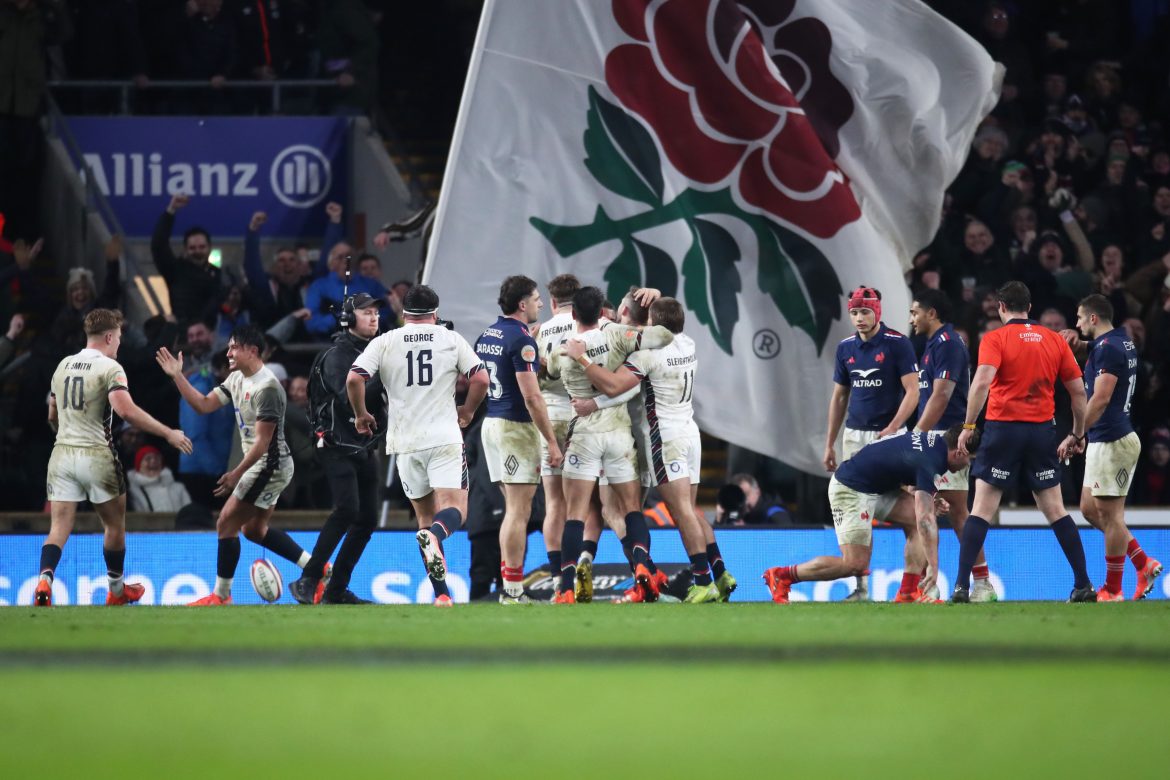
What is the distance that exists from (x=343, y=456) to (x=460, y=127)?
386 centimetres

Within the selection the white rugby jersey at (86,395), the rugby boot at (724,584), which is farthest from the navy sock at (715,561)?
the white rugby jersey at (86,395)

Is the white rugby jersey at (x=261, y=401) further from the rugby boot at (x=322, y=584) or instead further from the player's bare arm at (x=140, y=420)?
the rugby boot at (x=322, y=584)

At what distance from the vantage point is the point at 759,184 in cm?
1681

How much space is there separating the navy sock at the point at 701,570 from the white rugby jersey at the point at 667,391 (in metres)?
0.88

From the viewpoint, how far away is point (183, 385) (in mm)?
13781

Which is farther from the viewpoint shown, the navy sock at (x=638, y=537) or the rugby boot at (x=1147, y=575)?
the rugby boot at (x=1147, y=575)

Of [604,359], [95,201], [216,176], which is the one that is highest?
[216,176]

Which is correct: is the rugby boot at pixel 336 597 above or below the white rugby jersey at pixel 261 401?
below

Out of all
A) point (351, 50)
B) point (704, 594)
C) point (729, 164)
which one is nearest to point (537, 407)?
point (704, 594)

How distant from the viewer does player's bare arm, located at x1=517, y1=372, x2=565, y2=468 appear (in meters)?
12.7

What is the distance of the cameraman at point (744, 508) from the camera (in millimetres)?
16844

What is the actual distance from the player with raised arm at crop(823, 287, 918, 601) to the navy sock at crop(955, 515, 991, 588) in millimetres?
1029

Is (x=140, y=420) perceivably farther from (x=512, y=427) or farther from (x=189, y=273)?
(x=189, y=273)

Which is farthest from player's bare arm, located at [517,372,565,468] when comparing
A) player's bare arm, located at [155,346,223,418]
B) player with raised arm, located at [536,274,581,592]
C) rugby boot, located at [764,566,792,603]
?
player's bare arm, located at [155,346,223,418]
